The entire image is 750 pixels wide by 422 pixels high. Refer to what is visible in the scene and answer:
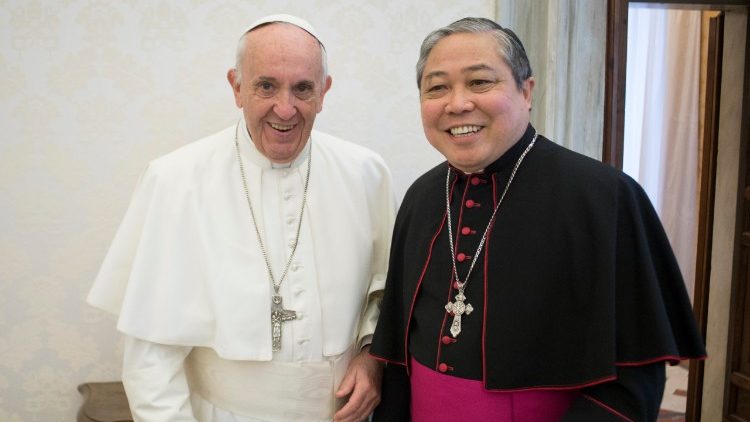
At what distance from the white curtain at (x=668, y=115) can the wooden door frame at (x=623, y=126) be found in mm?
1985

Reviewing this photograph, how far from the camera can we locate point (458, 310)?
180 centimetres

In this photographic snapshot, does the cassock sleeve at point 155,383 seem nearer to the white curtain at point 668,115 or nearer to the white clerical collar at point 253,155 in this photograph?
the white clerical collar at point 253,155

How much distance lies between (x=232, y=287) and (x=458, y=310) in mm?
700

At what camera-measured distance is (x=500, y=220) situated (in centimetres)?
182

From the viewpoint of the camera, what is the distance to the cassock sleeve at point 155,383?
2.04 metres

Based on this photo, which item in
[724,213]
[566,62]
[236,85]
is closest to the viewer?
[236,85]

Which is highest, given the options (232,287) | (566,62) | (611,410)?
(566,62)

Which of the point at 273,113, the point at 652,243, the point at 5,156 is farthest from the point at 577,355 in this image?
the point at 5,156

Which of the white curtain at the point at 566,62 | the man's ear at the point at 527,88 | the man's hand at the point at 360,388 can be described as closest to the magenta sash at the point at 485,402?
the man's hand at the point at 360,388

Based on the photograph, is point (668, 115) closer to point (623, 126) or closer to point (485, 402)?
point (623, 126)

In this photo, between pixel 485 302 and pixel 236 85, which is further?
pixel 236 85

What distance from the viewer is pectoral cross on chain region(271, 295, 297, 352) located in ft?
6.85

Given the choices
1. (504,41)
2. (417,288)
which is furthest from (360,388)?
(504,41)

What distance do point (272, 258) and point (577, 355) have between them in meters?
0.97
